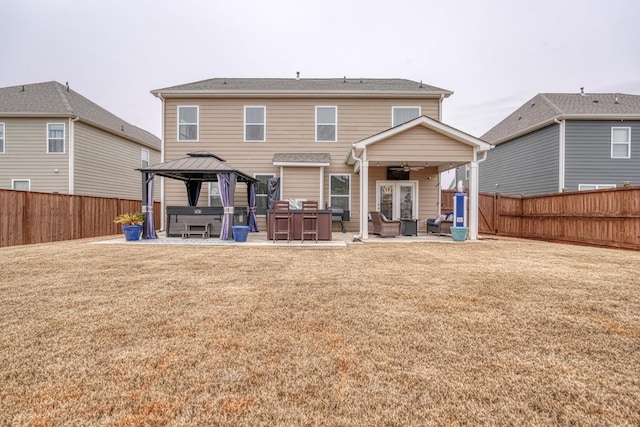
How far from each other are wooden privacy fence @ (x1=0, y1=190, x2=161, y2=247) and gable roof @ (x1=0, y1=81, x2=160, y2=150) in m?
4.39

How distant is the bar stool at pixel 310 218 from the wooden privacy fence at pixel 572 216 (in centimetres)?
803

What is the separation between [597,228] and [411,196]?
5.75 m

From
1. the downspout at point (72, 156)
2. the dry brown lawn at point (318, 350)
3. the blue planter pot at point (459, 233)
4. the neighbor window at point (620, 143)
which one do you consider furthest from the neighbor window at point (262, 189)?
the neighbor window at point (620, 143)

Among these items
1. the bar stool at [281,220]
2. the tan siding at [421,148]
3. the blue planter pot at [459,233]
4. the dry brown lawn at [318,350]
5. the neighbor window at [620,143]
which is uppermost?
the neighbor window at [620,143]

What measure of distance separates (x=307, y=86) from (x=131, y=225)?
8.45 metres

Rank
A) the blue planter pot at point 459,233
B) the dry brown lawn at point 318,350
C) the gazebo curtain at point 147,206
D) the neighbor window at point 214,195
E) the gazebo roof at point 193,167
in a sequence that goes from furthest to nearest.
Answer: the neighbor window at point 214,195 < the blue planter pot at point 459,233 < the gazebo curtain at point 147,206 < the gazebo roof at point 193,167 < the dry brown lawn at point 318,350

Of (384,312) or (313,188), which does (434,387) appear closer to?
(384,312)

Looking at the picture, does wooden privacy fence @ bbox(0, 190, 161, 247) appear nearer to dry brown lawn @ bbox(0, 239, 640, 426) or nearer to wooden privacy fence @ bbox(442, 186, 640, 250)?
dry brown lawn @ bbox(0, 239, 640, 426)

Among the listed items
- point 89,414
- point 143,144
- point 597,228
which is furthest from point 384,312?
point 143,144

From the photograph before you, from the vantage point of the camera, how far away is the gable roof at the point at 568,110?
1345 centimetres

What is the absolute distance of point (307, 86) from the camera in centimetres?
1331

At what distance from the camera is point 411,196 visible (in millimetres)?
12906

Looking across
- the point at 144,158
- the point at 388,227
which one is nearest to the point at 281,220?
the point at 388,227

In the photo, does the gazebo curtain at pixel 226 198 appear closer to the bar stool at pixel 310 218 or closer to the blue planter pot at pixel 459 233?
the bar stool at pixel 310 218
